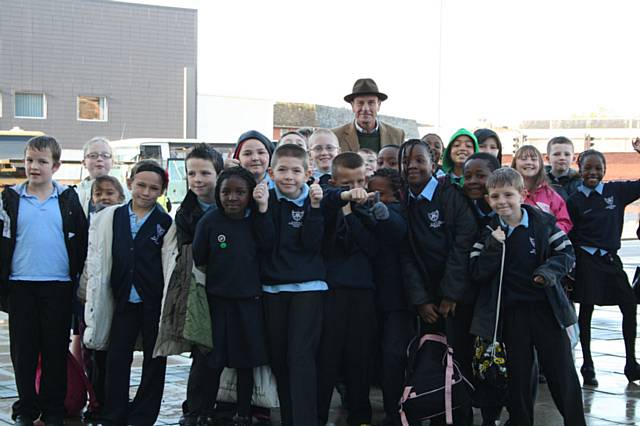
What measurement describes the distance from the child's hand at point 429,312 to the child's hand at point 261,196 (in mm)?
1232

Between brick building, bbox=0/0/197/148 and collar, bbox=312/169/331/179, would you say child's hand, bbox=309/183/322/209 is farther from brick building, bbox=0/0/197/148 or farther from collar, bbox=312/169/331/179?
brick building, bbox=0/0/197/148

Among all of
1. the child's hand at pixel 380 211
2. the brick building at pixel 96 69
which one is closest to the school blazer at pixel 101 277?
the child's hand at pixel 380 211

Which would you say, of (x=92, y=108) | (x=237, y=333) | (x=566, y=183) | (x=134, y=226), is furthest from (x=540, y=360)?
(x=92, y=108)

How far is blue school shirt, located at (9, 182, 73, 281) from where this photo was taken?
6.06 m

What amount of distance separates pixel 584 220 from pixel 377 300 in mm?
2394

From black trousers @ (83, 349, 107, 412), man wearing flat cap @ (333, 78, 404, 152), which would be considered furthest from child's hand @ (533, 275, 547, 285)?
black trousers @ (83, 349, 107, 412)

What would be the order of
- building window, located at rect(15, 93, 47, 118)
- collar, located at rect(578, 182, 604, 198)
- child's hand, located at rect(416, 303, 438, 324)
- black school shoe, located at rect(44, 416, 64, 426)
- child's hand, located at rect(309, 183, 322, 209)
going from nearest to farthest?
1. child's hand, located at rect(309, 183, 322, 209)
2. child's hand, located at rect(416, 303, 438, 324)
3. black school shoe, located at rect(44, 416, 64, 426)
4. collar, located at rect(578, 182, 604, 198)
5. building window, located at rect(15, 93, 47, 118)

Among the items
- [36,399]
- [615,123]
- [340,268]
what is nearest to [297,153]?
[340,268]

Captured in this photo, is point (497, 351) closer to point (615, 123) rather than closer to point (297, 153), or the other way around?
point (297, 153)

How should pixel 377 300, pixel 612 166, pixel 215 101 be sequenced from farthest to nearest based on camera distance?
pixel 612 166, pixel 215 101, pixel 377 300

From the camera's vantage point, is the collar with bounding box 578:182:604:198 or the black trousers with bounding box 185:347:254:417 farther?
the collar with bounding box 578:182:604:198

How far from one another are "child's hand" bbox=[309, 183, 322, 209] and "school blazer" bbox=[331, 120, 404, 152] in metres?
2.27

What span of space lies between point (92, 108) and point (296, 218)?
117 ft

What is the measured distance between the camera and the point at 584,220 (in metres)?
7.47
